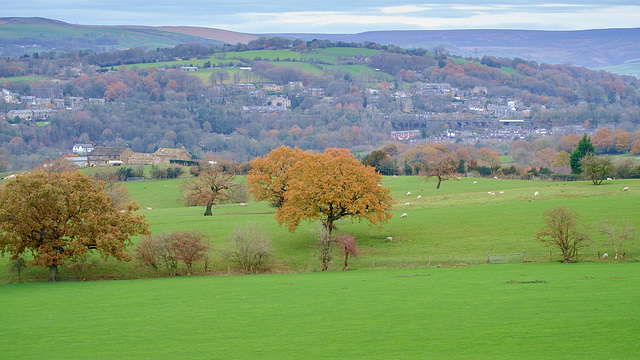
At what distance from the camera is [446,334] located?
2383 centimetres

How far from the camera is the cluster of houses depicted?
148500 mm

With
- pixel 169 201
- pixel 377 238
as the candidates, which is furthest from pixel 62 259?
pixel 169 201

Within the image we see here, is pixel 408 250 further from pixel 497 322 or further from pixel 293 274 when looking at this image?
pixel 497 322

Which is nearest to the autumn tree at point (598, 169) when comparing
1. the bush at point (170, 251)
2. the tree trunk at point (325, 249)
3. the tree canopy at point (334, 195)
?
the tree canopy at point (334, 195)

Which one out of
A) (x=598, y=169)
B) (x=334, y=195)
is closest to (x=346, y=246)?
(x=334, y=195)

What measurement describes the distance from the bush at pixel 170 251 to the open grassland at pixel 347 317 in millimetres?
5779

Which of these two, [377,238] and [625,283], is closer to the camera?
[625,283]

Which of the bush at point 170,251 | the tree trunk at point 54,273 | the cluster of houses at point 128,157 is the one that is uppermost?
the bush at point 170,251

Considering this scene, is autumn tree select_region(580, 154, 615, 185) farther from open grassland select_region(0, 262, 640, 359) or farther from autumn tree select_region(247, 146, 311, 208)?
open grassland select_region(0, 262, 640, 359)

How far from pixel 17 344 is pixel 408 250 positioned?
31.0m

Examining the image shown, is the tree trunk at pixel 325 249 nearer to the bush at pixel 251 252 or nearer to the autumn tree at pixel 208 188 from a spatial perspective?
the bush at pixel 251 252

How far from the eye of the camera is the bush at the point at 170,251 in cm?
4441

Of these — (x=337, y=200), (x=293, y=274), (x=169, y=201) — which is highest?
(x=337, y=200)

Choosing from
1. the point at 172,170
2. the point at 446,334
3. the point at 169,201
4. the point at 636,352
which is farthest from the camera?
the point at 172,170
